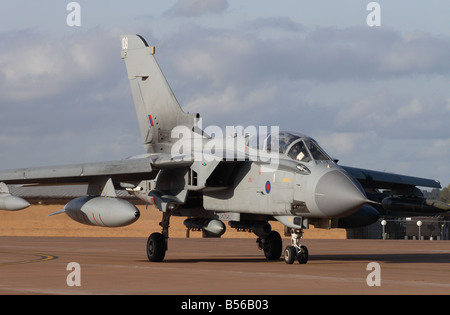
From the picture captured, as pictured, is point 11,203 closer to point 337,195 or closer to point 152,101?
point 152,101

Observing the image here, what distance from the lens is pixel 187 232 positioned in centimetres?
4934

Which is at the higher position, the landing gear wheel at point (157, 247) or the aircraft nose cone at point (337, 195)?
the aircraft nose cone at point (337, 195)

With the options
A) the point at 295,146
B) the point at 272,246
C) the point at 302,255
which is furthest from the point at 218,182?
the point at 272,246

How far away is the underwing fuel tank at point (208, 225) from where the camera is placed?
64.9 feet

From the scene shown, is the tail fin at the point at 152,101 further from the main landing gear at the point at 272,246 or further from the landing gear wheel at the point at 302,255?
the landing gear wheel at the point at 302,255

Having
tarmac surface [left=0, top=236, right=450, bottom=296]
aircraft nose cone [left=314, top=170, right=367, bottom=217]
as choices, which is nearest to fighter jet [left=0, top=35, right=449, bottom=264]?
aircraft nose cone [left=314, top=170, right=367, bottom=217]

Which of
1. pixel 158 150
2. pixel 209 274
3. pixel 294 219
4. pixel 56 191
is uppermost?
pixel 56 191

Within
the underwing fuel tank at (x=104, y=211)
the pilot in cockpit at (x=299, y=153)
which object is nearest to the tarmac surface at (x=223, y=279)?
the underwing fuel tank at (x=104, y=211)

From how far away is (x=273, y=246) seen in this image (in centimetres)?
2058

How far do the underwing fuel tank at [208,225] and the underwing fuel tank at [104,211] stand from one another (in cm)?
255
